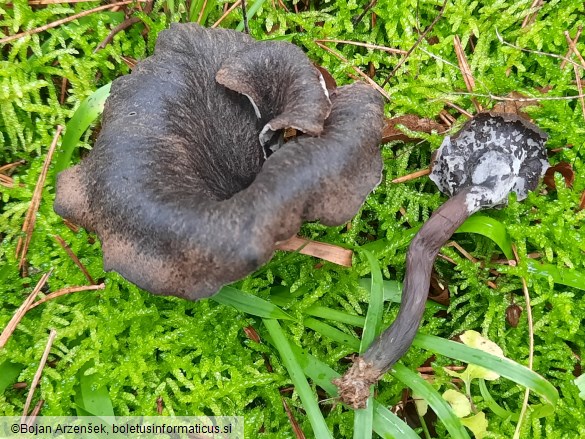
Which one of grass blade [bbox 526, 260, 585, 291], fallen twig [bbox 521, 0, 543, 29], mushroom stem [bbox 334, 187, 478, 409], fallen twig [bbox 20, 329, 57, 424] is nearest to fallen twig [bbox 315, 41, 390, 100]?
mushroom stem [bbox 334, 187, 478, 409]

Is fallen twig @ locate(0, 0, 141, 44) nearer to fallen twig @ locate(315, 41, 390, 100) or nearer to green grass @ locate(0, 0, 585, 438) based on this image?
green grass @ locate(0, 0, 585, 438)

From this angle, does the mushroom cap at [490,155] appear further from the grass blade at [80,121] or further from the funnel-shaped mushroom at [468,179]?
the grass blade at [80,121]

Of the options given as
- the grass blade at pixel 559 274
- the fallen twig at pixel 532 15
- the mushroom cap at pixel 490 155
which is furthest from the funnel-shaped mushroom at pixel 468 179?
the fallen twig at pixel 532 15

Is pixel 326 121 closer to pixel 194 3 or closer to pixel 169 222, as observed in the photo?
pixel 169 222

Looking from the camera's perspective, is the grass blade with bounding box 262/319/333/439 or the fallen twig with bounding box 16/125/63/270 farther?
the fallen twig with bounding box 16/125/63/270

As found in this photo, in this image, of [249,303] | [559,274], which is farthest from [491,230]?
[249,303]

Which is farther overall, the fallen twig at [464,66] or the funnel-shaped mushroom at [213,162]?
the fallen twig at [464,66]

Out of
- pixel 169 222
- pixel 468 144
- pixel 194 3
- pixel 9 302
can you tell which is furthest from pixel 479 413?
pixel 194 3
